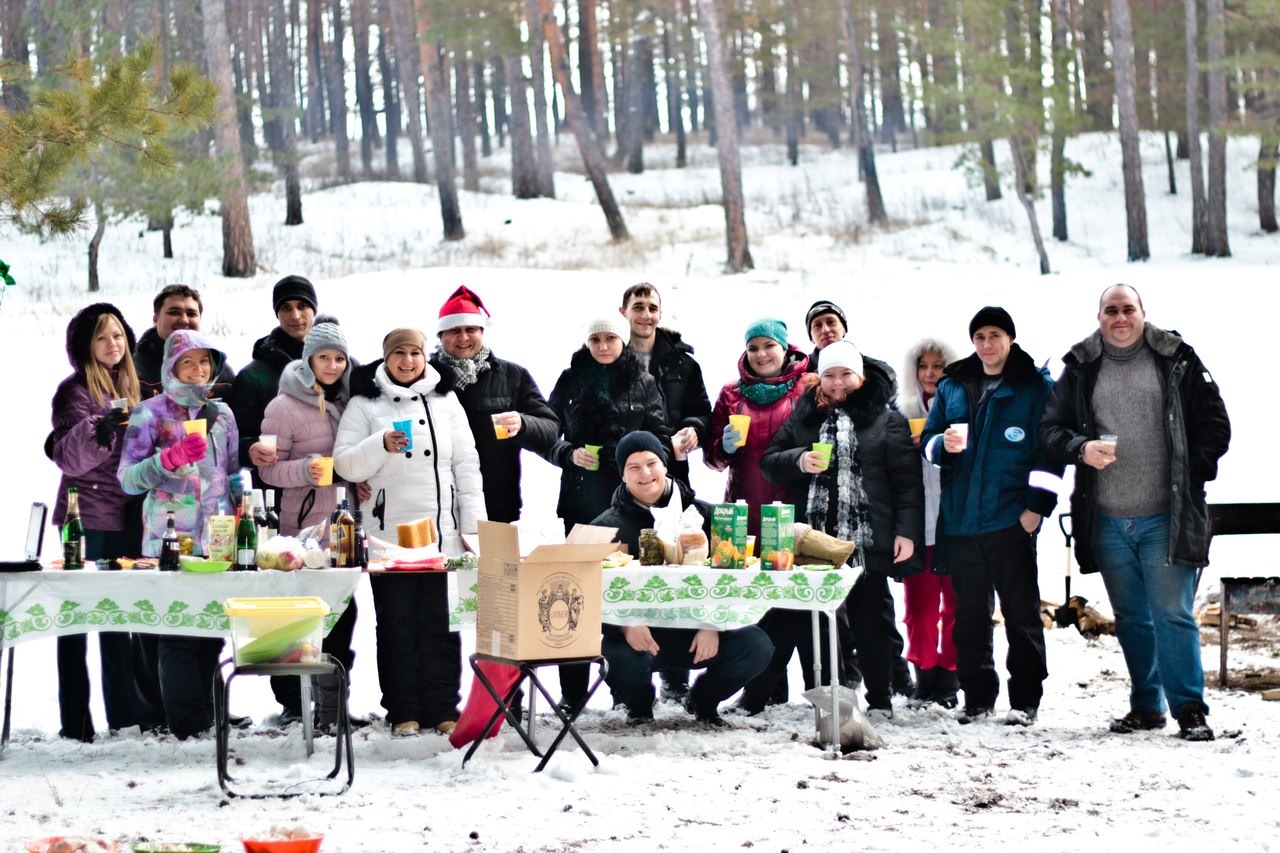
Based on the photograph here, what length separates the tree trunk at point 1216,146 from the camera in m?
23.1

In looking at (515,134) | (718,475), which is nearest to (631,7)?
(515,134)

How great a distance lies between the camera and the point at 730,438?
6559 millimetres

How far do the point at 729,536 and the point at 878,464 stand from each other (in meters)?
1.04

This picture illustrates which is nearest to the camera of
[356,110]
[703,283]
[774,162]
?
[703,283]

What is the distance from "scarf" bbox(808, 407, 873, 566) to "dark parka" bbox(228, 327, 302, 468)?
2.45 m

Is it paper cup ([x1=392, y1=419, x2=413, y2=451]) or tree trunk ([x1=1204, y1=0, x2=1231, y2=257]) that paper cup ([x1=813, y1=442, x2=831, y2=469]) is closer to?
paper cup ([x1=392, y1=419, x2=413, y2=451])

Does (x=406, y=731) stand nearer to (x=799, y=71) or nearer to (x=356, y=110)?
(x=799, y=71)

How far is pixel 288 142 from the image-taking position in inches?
1052

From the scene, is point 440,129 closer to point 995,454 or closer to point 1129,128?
point 1129,128

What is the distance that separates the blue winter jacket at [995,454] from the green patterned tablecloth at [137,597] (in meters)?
2.65

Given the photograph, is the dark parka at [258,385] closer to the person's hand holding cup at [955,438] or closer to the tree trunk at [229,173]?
the person's hand holding cup at [955,438]

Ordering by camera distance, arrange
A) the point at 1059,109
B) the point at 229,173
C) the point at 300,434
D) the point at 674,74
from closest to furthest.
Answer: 1. the point at 300,434
2. the point at 229,173
3. the point at 1059,109
4. the point at 674,74

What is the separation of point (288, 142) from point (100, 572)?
2245cm

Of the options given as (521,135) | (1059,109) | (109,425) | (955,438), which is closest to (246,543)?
(109,425)
